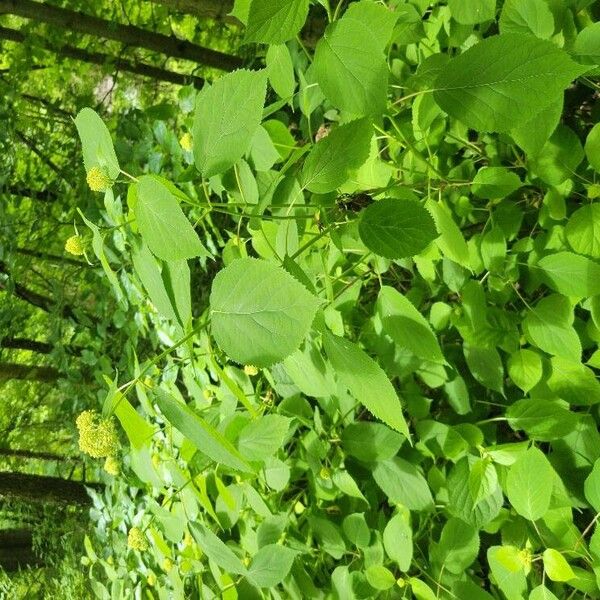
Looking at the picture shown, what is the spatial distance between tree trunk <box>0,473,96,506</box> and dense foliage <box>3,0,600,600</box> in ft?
3.49

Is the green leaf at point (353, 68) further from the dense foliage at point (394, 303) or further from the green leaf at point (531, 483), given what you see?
the green leaf at point (531, 483)

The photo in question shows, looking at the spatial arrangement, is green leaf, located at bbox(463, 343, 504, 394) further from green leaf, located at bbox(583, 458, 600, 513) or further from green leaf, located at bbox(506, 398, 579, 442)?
green leaf, located at bbox(583, 458, 600, 513)

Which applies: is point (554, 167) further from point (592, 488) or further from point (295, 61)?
point (295, 61)

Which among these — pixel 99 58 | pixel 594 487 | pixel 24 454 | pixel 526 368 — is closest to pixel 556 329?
pixel 526 368

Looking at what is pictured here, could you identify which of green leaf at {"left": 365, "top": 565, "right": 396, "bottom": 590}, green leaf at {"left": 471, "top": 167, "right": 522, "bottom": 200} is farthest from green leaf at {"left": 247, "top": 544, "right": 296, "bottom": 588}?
green leaf at {"left": 471, "top": 167, "right": 522, "bottom": 200}

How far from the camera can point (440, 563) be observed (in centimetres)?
82

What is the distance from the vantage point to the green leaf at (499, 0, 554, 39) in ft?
2.07

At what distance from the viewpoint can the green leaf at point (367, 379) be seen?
53 centimetres

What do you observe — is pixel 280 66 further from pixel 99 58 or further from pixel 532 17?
pixel 99 58

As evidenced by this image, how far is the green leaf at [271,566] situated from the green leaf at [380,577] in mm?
106

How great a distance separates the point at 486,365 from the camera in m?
0.81

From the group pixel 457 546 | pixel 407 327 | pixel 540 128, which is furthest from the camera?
pixel 457 546

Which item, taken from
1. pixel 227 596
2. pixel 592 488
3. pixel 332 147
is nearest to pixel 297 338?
pixel 332 147

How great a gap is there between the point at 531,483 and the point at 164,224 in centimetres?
46
